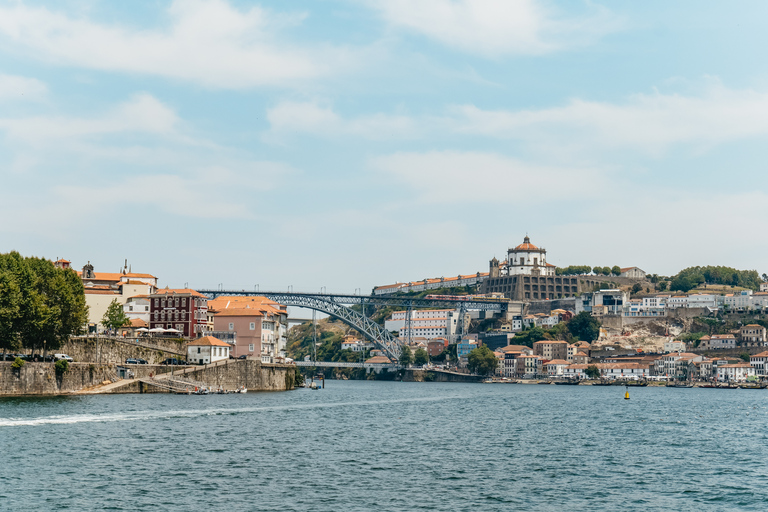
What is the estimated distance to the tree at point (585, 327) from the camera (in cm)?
19025

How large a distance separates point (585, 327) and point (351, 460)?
161 m

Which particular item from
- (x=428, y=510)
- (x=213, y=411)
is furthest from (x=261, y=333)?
(x=428, y=510)

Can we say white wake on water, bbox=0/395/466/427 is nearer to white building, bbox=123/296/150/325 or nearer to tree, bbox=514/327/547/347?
white building, bbox=123/296/150/325

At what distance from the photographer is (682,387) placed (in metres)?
153

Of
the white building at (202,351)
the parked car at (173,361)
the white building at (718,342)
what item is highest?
the white building at (718,342)

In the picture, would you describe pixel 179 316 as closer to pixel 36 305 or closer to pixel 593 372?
pixel 36 305

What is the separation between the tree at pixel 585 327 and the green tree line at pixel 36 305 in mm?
136153

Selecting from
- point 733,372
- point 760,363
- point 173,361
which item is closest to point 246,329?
point 173,361

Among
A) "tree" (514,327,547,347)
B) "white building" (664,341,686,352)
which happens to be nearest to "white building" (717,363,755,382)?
"white building" (664,341,686,352)

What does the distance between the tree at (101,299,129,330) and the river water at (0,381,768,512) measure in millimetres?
26879

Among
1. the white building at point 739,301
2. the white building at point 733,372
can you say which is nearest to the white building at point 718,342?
the white building at point 733,372

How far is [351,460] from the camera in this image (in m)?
37.1

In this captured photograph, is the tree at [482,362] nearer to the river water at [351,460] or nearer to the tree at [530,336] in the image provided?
the tree at [530,336]

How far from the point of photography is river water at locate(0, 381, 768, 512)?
2862 centimetres
